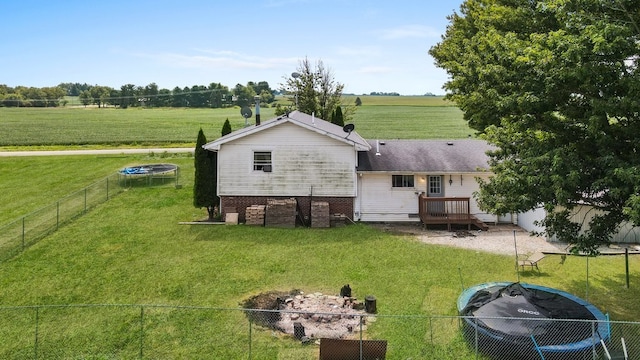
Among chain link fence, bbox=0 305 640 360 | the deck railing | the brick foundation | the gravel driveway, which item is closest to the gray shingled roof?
the deck railing

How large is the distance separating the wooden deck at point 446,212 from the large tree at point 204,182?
1072 centimetres

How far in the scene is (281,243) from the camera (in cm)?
1816

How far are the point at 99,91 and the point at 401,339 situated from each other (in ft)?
484

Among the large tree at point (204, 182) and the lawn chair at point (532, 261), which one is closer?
the lawn chair at point (532, 261)

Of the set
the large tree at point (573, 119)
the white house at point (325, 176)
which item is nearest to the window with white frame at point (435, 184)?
the white house at point (325, 176)

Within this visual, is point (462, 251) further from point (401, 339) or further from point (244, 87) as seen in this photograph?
point (244, 87)

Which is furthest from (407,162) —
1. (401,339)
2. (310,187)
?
(401,339)

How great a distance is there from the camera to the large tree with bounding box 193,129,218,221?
22.0 meters

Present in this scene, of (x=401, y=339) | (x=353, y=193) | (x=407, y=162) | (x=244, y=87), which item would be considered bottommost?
(x=401, y=339)

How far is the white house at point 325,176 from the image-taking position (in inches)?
839

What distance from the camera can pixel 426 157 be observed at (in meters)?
22.6

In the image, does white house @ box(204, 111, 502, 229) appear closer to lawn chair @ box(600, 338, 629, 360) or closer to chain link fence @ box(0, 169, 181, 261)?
chain link fence @ box(0, 169, 181, 261)

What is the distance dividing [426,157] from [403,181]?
198 centimetres

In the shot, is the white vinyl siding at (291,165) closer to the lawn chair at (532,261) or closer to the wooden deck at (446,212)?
the wooden deck at (446,212)
